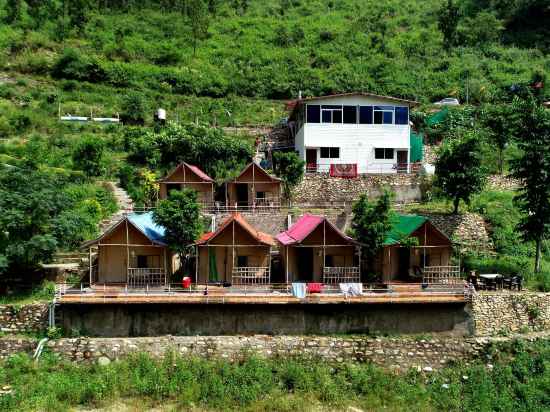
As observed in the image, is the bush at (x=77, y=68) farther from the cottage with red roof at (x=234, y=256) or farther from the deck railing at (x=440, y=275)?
the deck railing at (x=440, y=275)

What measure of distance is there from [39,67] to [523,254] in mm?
45697

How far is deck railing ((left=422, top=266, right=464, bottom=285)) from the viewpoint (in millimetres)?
25875

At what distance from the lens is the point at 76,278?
2589 cm

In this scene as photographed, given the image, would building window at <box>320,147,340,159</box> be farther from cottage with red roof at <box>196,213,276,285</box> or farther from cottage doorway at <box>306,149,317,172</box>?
cottage with red roof at <box>196,213,276,285</box>

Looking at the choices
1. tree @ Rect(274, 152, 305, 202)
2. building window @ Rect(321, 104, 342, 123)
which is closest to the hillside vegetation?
tree @ Rect(274, 152, 305, 202)

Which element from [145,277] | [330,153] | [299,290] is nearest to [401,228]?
[299,290]

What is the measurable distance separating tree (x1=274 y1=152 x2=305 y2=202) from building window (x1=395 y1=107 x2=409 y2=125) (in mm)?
7926

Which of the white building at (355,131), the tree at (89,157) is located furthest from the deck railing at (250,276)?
the tree at (89,157)

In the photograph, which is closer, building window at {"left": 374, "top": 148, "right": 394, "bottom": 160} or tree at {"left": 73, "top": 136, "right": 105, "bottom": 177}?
tree at {"left": 73, "top": 136, "right": 105, "bottom": 177}

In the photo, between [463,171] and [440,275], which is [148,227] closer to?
[440,275]

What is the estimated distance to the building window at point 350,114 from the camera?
3775cm

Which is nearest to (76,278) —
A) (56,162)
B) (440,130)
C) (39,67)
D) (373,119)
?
(56,162)

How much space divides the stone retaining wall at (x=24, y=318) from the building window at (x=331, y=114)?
21782mm

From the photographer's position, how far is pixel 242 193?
3469cm
